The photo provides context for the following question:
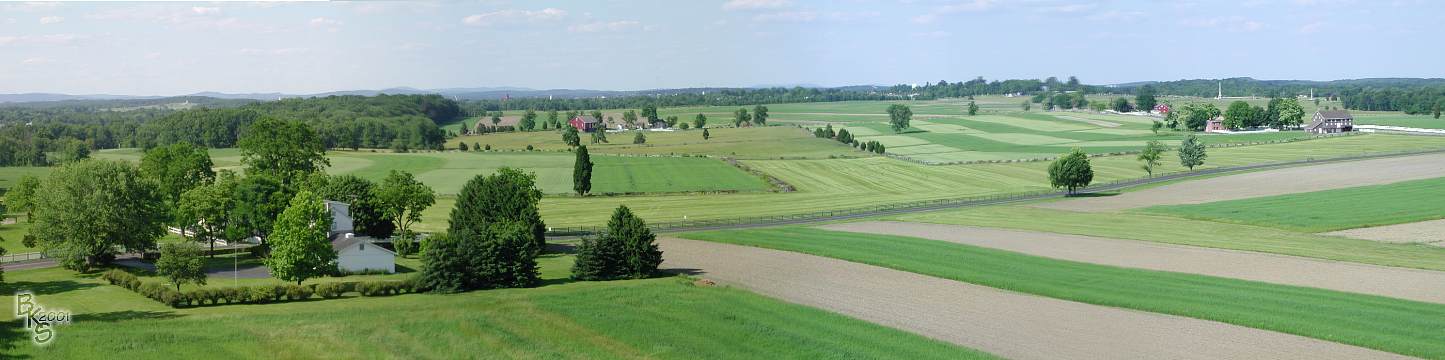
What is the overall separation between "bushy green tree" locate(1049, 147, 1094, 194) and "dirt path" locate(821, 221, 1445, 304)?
23.4 metres

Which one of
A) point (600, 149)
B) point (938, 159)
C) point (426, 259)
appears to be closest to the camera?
point (426, 259)

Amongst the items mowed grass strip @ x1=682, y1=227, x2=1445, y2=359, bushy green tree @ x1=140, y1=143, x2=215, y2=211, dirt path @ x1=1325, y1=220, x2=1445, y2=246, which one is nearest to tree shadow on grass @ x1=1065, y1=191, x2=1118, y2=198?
dirt path @ x1=1325, y1=220, x2=1445, y2=246

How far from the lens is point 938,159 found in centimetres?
12900

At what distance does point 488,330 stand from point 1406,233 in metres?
52.1

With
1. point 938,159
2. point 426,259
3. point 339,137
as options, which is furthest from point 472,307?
point 339,137

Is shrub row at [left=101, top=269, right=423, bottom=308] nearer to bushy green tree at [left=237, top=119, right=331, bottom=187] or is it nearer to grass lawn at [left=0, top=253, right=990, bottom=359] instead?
grass lawn at [left=0, top=253, right=990, bottom=359]

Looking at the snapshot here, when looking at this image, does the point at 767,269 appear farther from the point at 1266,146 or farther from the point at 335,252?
the point at 1266,146

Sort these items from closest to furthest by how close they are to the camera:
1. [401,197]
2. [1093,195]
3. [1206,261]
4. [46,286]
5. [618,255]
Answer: [46,286], [618,255], [1206,261], [401,197], [1093,195]

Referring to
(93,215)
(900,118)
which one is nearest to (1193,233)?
(93,215)

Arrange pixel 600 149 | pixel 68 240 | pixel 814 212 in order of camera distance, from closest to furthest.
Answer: pixel 68 240
pixel 814 212
pixel 600 149

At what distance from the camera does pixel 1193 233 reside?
63656 mm

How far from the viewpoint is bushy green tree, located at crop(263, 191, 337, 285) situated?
155ft

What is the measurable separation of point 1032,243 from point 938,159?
69052 millimetres

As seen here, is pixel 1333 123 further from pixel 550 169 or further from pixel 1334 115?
pixel 550 169
